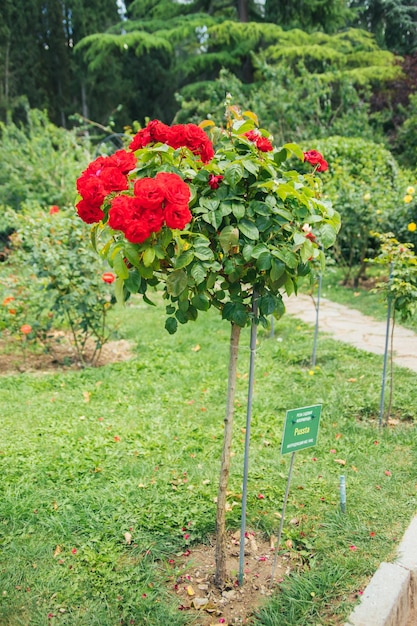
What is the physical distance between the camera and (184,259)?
170 centimetres

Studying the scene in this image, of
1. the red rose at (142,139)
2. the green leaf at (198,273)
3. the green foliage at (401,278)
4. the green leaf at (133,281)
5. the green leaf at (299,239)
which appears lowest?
the green foliage at (401,278)

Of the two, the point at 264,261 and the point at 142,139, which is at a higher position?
the point at 142,139

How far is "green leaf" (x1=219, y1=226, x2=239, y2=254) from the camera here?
176 cm

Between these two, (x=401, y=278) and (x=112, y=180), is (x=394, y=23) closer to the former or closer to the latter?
(x=401, y=278)

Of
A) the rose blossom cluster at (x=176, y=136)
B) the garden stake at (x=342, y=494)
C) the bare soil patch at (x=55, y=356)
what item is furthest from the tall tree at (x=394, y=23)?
the rose blossom cluster at (x=176, y=136)

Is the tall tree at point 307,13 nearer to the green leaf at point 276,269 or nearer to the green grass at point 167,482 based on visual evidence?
the green grass at point 167,482

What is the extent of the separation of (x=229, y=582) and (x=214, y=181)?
165 centimetres

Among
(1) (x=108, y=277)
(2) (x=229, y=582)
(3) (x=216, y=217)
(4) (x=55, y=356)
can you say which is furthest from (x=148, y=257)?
(4) (x=55, y=356)

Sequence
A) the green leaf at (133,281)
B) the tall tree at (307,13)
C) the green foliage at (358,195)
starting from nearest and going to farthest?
the green leaf at (133,281) < the green foliage at (358,195) < the tall tree at (307,13)

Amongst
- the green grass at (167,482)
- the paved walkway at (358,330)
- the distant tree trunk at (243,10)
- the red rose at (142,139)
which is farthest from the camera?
the distant tree trunk at (243,10)

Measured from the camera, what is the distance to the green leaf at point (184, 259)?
66.5 inches

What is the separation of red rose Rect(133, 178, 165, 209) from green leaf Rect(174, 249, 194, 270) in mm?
224

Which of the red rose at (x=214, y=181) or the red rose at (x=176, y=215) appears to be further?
the red rose at (x=214, y=181)

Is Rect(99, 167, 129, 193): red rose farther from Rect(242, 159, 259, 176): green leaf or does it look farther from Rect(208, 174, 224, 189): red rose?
Rect(242, 159, 259, 176): green leaf
